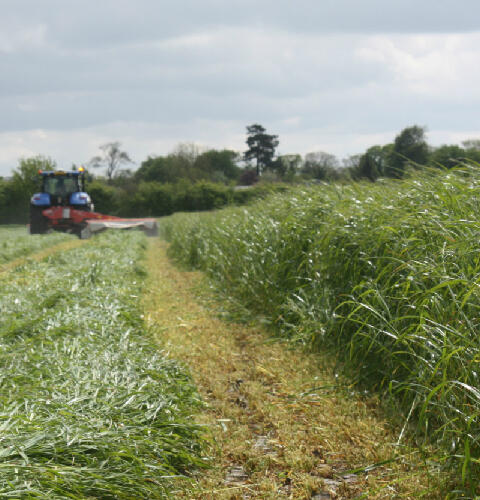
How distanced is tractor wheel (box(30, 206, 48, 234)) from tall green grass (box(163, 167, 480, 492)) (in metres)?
14.8

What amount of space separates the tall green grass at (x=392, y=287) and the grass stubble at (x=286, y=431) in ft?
0.73

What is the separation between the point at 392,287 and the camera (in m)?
3.15

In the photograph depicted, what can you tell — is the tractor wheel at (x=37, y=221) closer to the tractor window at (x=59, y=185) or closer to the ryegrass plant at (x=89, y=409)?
the tractor window at (x=59, y=185)

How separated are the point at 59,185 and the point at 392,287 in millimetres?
18794

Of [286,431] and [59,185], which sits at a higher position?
[59,185]

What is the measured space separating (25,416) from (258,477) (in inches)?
49.7

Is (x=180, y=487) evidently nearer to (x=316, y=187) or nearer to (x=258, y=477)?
(x=258, y=477)

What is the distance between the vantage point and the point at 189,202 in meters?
37.7

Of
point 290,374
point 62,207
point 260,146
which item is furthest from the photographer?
point 260,146

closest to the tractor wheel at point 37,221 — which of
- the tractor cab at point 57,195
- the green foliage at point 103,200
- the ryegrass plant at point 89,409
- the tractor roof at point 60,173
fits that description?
the tractor cab at point 57,195

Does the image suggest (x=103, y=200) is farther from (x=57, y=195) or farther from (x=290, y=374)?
(x=290, y=374)

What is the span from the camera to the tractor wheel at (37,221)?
761 inches

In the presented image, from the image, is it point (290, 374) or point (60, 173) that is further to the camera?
point (60, 173)

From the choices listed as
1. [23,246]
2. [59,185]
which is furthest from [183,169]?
[23,246]
